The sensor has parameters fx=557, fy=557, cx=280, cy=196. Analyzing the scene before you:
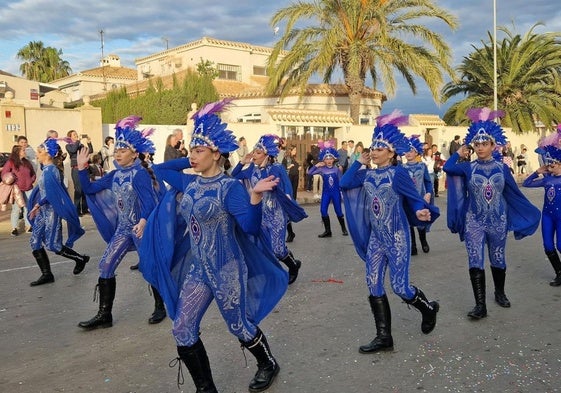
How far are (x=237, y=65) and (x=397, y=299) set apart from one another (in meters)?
34.8

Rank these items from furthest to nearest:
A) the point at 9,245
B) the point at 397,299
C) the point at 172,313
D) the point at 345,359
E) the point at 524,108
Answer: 1. the point at 524,108
2. the point at 9,245
3. the point at 397,299
4. the point at 345,359
5. the point at 172,313

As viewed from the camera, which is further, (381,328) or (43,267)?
(43,267)

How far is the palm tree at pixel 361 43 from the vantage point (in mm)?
21781

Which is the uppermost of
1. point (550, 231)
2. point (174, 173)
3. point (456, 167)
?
point (174, 173)

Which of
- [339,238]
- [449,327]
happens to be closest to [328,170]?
[339,238]

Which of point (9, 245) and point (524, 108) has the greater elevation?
point (524, 108)

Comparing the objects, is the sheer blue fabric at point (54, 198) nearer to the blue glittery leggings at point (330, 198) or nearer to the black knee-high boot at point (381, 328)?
the black knee-high boot at point (381, 328)

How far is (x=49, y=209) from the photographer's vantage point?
7.19 meters

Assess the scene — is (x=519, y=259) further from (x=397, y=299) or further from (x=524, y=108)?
(x=524, y=108)

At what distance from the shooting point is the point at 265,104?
2831 cm

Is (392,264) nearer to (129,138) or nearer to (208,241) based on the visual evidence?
(208,241)

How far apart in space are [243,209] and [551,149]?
16.4ft

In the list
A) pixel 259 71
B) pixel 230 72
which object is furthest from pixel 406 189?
pixel 259 71

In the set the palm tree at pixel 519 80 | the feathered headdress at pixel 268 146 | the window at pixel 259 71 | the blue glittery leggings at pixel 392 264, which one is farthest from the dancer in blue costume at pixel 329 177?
the window at pixel 259 71
